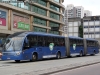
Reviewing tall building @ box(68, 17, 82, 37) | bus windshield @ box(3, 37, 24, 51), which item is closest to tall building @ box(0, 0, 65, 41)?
tall building @ box(68, 17, 82, 37)

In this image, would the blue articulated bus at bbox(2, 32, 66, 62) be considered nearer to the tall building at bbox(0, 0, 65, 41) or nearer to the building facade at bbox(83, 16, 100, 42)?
the tall building at bbox(0, 0, 65, 41)

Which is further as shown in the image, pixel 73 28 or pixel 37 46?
pixel 73 28

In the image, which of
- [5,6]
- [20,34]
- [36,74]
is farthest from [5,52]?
[5,6]

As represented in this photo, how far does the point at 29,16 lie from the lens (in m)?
61.6

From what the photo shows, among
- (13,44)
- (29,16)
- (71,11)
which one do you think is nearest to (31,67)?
(13,44)

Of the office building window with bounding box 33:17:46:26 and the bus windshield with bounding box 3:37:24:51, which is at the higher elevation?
the office building window with bounding box 33:17:46:26

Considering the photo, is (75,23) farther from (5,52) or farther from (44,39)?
(5,52)

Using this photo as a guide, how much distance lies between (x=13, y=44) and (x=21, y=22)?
34.0 meters

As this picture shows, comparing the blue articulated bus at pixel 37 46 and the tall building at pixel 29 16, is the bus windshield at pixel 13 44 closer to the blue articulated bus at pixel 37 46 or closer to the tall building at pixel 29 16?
the blue articulated bus at pixel 37 46

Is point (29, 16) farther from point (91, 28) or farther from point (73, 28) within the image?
point (91, 28)

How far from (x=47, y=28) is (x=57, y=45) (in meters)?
43.2

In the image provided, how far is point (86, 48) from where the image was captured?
132 ft

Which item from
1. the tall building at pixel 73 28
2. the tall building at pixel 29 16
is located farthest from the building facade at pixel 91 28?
the tall building at pixel 29 16

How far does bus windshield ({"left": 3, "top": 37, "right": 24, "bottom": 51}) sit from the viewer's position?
23.1 m
